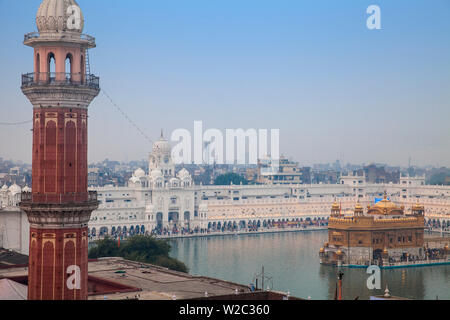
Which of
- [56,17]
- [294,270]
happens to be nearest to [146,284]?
[56,17]

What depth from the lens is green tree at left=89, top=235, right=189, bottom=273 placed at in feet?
68.8

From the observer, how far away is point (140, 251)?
2270 centimetres

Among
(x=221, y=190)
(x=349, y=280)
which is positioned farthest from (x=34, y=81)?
(x=221, y=190)

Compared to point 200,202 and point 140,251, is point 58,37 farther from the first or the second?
point 200,202

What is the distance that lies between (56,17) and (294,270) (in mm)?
18494

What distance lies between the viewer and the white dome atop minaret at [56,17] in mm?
9219

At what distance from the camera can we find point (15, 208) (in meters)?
18.8

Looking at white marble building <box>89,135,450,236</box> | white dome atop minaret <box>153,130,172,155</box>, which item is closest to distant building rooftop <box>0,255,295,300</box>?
white marble building <box>89,135,450,236</box>

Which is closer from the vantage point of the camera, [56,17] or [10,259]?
[56,17]

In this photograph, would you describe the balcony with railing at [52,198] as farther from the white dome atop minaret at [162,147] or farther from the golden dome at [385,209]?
the white dome atop minaret at [162,147]

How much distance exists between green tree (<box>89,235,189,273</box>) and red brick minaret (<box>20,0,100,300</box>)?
37.1ft

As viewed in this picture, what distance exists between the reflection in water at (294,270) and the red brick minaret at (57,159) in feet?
41.7
